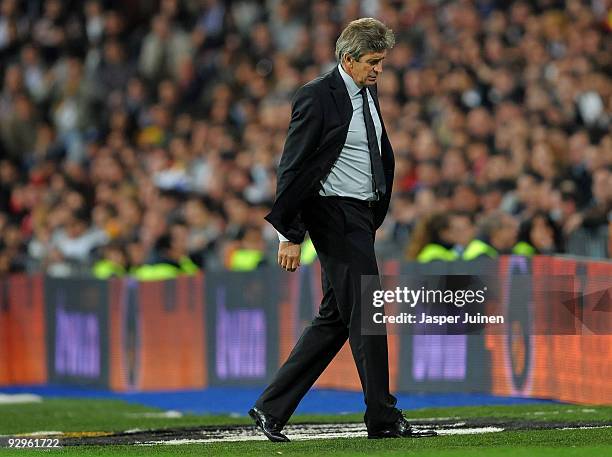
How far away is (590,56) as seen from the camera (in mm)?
15852

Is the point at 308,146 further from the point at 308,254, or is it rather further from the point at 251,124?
the point at 251,124

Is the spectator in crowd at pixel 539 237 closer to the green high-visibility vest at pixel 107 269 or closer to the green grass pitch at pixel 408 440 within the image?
the green grass pitch at pixel 408 440

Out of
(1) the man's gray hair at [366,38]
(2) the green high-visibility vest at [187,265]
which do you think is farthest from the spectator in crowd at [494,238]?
(1) the man's gray hair at [366,38]

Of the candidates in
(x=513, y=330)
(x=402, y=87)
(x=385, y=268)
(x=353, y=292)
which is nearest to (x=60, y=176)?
(x=402, y=87)

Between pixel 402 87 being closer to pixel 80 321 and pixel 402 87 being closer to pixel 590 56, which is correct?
pixel 590 56

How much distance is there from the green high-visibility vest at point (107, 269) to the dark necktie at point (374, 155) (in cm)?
981

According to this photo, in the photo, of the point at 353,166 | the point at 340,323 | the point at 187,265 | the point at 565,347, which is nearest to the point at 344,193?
the point at 353,166

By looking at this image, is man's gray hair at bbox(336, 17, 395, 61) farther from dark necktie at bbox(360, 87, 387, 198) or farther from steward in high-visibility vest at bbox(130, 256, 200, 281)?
steward in high-visibility vest at bbox(130, 256, 200, 281)

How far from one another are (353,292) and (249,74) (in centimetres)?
1325

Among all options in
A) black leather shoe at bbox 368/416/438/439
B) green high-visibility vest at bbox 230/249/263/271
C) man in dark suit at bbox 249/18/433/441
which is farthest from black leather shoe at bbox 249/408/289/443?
green high-visibility vest at bbox 230/249/263/271

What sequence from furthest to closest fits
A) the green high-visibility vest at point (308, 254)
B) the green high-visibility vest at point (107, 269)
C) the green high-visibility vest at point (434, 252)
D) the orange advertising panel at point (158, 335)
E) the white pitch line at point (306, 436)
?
the green high-visibility vest at point (107, 269) → the orange advertising panel at point (158, 335) → the green high-visibility vest at point (308, 254) → the green high-visibility vest at point (434, 252) → the white pitch line at point (306, 436)

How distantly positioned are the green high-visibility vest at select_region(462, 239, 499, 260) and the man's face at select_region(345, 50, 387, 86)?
4.98 meters

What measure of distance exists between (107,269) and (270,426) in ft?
32.6

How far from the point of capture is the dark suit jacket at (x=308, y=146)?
8.03 meters
